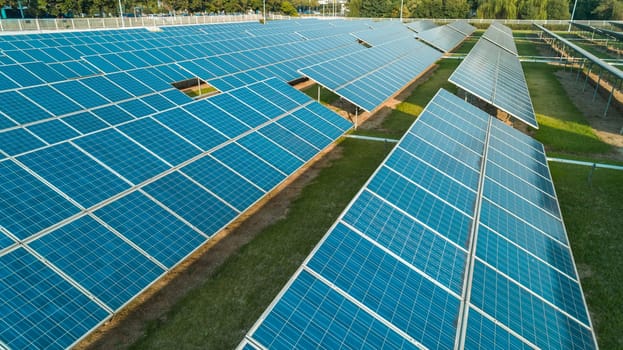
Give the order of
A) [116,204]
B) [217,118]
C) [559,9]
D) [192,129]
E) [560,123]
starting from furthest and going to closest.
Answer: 1. [559,9]
2. [560,123]
3. [217,118]
4. [192,129]
5. [116,204]

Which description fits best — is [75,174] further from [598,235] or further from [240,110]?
[598,235]

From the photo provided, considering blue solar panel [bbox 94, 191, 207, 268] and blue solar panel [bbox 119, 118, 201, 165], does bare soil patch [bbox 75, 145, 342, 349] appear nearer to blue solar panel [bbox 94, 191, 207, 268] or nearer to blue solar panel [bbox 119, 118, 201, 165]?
blue solar panel [bbox 94, 191, 207, 268]

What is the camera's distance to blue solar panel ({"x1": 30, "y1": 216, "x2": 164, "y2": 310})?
8.50 metres

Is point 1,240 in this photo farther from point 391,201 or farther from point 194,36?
point 194,36

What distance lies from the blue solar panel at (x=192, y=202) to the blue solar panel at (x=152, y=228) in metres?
0.32

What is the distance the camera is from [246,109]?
18359 mm

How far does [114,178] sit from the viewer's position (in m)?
11.5

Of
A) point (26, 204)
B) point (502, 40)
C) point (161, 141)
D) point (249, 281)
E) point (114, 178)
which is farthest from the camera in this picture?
point (502, 40)

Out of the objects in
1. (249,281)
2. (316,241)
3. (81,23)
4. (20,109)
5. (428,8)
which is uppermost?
(428,8)

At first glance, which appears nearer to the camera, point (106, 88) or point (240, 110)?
point (240, 110)

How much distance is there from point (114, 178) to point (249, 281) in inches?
204

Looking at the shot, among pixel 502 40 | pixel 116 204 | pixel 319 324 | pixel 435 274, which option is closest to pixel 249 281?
pixel 116 204

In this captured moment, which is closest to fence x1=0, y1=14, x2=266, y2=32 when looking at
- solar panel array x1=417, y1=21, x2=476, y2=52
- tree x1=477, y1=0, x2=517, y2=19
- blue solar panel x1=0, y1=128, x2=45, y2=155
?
solar panel array x1=417, y1=21, x2=476, y2=52

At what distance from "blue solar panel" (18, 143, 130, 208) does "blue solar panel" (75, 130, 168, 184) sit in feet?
1.15
